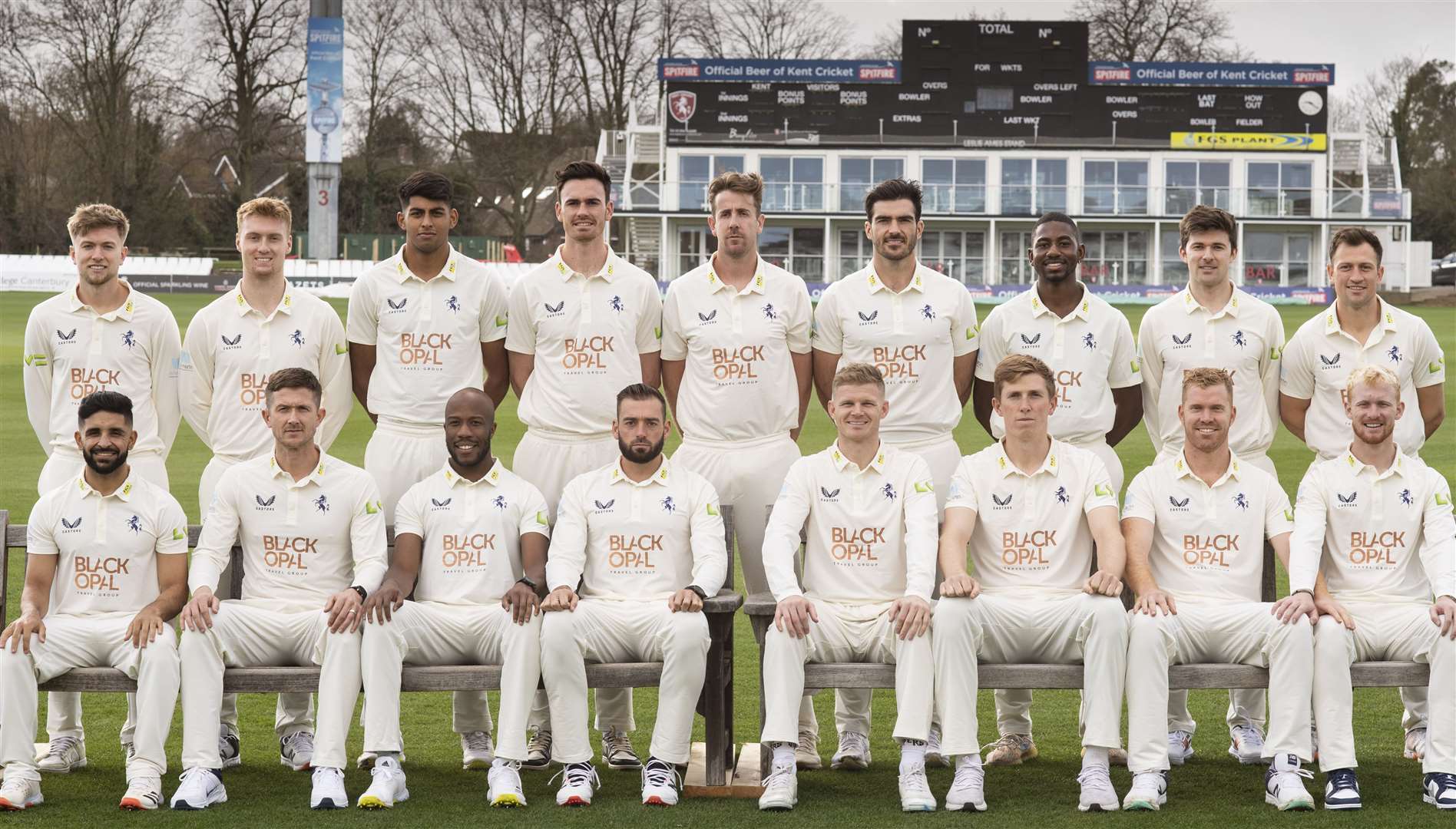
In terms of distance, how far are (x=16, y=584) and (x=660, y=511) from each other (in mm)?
4716

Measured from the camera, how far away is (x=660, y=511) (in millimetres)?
5422

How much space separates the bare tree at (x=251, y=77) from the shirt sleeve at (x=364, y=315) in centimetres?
4315

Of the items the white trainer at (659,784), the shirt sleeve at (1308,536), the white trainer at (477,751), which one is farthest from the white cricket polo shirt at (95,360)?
the shirt sleeve at (1308,536)

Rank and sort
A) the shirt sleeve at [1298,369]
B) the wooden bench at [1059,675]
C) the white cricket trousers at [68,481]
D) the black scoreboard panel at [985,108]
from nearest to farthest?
the wooden bench at [1059,675]
the white cricket trousers at [68,481]
the shirt sleeve at [1298,369]
the black scoreboard panel at [985,108]

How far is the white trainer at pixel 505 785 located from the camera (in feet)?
Answer: 16.1

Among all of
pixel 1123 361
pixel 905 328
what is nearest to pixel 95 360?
pixel 905 328

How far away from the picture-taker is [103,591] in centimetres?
524

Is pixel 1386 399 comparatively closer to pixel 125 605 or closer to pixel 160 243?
pixel 125 605

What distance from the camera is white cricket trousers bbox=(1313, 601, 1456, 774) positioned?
484cm

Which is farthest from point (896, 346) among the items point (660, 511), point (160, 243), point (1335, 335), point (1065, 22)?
point (160, 243)

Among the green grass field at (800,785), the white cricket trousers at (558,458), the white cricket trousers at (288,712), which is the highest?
the white cricket trousers at (558,458)

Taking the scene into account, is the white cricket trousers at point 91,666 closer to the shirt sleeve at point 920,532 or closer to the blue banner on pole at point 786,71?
the shirt sleeve at point 920,532

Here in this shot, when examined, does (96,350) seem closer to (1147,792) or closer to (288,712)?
(288,712)

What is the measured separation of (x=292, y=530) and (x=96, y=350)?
4.30ft
